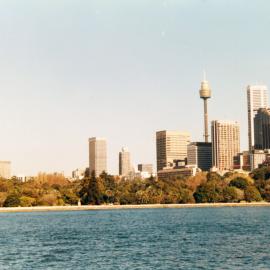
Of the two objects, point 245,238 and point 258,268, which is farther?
point 245,238

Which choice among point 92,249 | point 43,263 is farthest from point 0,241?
point 43,263

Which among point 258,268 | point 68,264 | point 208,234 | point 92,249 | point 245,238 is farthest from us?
point 208,234

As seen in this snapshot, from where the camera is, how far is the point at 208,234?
10388 centimetres

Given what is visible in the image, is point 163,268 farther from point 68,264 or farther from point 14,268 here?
point 14,268

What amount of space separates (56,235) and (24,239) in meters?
8.95

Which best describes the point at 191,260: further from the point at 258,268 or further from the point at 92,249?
the point at 92,249

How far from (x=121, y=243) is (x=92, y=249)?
28.3ft

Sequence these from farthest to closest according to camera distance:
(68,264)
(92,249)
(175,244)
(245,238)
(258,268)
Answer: (245,238), (175,244), (92,249), (68,264), (258,268)

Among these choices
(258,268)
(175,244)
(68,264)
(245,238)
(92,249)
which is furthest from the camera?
(245,238)

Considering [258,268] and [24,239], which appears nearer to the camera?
[258,268]

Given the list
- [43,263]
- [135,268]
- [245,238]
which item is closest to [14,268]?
[43,263]

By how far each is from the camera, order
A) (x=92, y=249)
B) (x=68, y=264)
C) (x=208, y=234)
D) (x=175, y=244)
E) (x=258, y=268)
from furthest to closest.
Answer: (x=208, y=234)
(x=175, y=244)
(x=92, y=249)
(x=68, y=264)
(x=258, y=268)

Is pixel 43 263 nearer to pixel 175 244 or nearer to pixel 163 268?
pixel 163 268

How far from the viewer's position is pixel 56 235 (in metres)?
106
